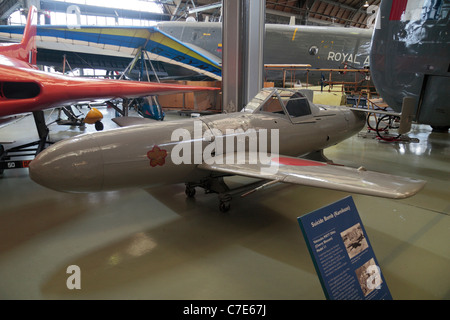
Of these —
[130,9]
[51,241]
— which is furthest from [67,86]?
[130,9]

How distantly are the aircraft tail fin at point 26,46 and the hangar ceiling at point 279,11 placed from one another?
57.2 feet

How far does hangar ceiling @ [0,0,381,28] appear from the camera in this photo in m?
25.5

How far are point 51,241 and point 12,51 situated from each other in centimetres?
592

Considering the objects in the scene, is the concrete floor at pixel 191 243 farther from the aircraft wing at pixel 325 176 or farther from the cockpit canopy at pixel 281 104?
the cockpit canopy at pixel 281 104

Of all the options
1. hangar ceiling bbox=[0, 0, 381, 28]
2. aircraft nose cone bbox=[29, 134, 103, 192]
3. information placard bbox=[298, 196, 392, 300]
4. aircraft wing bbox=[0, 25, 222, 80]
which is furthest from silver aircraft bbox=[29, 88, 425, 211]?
hangar ceiling bbox=[0, 0, 381, 28]

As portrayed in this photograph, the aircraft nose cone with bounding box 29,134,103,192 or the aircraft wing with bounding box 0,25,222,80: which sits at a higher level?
the aircraft wing with bounding box 0,25,222,80

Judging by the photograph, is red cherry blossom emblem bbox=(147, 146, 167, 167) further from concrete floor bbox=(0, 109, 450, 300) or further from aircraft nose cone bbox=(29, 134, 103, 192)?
concrete floor bbox=(0, 109, 450, 300)

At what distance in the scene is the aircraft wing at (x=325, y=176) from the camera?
275 centimetres

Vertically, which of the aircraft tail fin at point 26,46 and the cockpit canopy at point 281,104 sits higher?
the aircraft tail fin at point 26,46

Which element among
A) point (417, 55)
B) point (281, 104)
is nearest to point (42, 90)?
point (281, 104)

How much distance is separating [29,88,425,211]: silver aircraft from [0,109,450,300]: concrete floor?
532mm

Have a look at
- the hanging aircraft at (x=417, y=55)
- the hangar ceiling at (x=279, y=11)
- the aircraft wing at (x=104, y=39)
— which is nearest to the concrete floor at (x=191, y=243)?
the hanging aircraft at (x=417, y=55)
